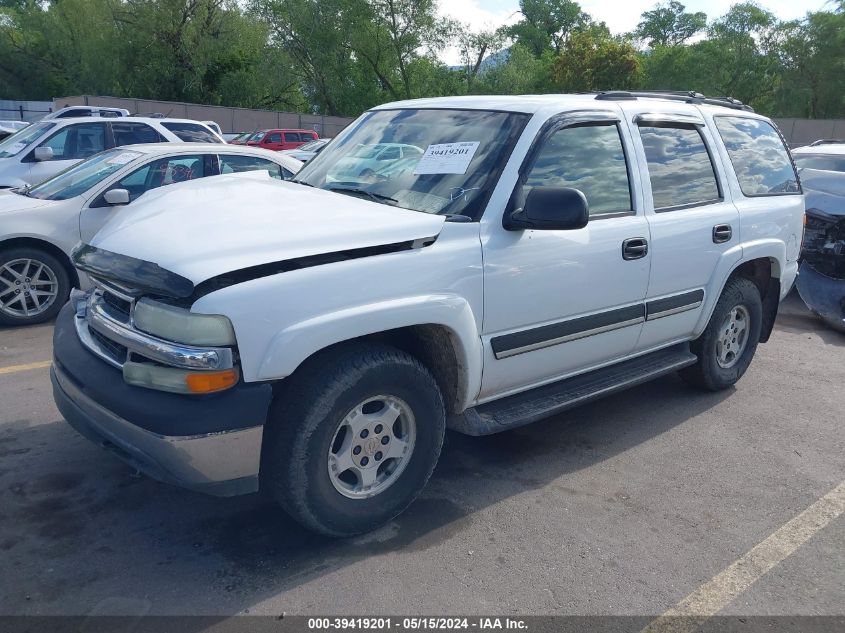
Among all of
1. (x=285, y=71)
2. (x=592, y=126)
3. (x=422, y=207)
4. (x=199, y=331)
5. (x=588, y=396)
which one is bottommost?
(x=588, y=396)

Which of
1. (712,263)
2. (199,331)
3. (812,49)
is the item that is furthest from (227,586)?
(812,49)

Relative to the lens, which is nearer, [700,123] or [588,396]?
[588,396]

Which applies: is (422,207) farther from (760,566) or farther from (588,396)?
(760,566)

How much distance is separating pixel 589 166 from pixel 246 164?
475 cm

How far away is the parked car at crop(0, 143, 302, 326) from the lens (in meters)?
6.46

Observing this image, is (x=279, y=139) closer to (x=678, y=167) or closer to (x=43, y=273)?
(x=43, y=273)

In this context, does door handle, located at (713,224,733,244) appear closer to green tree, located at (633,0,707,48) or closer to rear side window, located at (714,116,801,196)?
rear side window, located at (714,116,801,196)

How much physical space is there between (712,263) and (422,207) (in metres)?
2.17

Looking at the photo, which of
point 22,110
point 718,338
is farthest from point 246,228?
point 22,110

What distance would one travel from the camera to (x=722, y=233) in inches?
187

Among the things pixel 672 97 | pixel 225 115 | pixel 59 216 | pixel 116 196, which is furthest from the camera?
pixel 225 115

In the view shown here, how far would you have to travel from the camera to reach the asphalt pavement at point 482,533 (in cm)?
299

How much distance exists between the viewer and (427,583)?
3078mm

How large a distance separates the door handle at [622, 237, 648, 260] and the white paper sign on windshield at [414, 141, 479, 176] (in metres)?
1.02
